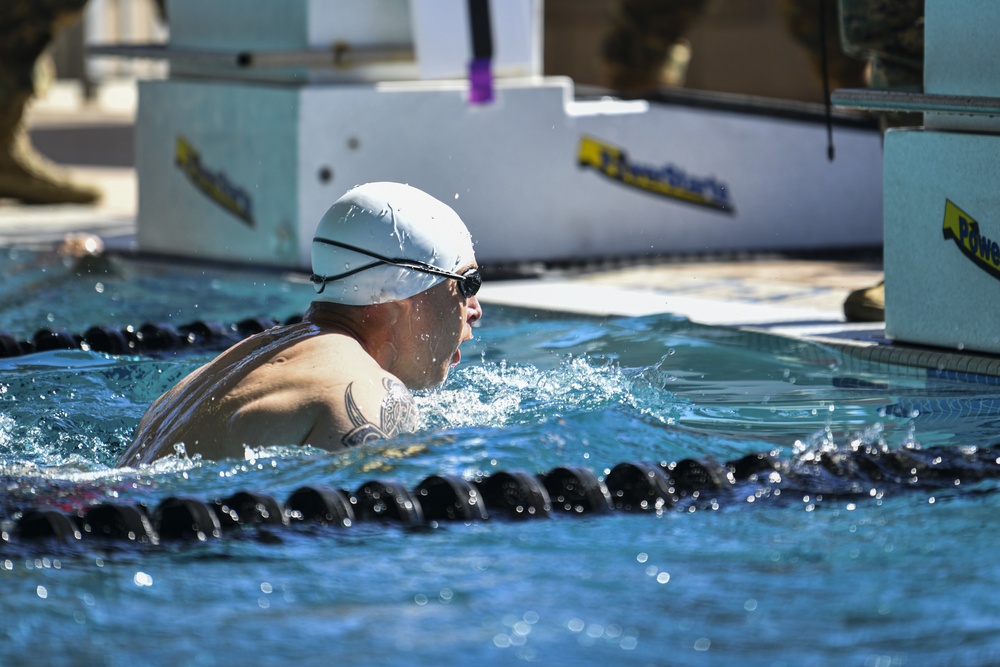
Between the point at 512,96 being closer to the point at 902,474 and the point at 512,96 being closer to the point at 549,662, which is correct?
the point at 902,474

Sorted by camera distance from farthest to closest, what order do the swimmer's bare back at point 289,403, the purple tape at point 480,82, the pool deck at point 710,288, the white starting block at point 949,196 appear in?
the purple tape at point 480,82, the pool deck at point 710,288, the white starting block at point 949,196, the swimmer's bare back at point 289,403

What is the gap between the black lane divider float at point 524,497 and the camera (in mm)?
2699

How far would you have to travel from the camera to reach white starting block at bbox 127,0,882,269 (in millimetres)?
6836

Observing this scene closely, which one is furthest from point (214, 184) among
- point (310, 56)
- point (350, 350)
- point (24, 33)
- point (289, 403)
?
point (289, 403)

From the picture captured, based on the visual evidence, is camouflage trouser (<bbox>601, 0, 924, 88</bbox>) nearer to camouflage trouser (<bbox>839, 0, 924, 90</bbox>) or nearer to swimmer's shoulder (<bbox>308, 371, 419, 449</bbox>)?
camouflage trouser (<bbox>839, 0, 924, 90</bbox>)

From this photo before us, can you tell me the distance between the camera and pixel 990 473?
3186 millimetres

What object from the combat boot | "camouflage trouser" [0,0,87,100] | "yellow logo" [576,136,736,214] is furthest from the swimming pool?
"camouflage trouser" [0,0,87,100]

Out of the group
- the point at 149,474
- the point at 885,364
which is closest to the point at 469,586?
the point at 149,474

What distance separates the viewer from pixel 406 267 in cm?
325

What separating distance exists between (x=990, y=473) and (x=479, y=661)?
145cm

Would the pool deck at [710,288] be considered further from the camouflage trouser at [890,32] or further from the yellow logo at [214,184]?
the camouflage trouser at [890,32]

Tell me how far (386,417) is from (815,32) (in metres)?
6.39

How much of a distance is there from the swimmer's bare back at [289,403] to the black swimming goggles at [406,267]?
13 centimetres

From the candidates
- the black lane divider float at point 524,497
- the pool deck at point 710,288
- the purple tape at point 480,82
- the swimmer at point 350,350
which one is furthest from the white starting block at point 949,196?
the purple tape at point 480,82
